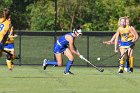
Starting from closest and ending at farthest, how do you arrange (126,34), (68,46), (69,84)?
(69,84) < (68,46) < (126,34)

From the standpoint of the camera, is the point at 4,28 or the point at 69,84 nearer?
the point at 69,84

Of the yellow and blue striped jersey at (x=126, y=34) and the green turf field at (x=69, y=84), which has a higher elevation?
the yellow and blue striped jersey at (x=126, y=34)

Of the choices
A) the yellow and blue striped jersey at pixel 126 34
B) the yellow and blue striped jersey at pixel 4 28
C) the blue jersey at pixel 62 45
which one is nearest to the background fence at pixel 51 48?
the yellow and blue striped jersey at pixel 126 34

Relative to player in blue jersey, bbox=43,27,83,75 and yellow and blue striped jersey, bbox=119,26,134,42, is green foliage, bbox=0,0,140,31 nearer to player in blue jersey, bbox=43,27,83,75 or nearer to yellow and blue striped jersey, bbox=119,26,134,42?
yellow and blue striped jersey, bbox=119,26,134,42

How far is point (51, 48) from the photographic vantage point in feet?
118

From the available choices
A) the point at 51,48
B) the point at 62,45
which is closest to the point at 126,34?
the point at 62,45

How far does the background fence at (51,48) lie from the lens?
2798 centimetres

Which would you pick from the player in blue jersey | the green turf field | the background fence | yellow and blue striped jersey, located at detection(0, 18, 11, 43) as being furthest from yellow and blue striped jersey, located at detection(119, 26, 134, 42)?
the background fence

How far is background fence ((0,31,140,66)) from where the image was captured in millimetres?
27984

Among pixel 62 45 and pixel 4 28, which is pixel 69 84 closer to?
pixel 4 28

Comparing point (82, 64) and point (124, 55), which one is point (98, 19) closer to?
point (82, 64)

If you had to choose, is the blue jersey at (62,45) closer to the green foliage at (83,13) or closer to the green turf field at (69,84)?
the green turf field at (69,84)

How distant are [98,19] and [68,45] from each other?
30.5 metres

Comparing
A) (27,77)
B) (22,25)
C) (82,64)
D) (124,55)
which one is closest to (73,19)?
(22,25)
